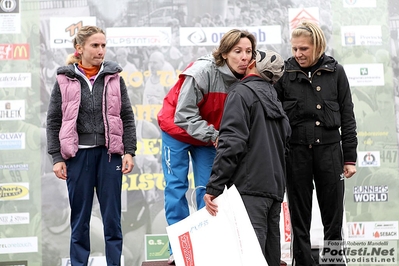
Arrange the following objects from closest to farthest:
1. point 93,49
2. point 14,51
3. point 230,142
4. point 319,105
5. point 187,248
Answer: point 230,142 → point 187,248 → point 319,105 → point 93,49 → point 14,51

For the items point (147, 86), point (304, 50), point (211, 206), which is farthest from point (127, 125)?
point (147, 86)

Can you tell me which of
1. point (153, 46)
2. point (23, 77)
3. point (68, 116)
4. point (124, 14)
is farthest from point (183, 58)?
point (68, 116)

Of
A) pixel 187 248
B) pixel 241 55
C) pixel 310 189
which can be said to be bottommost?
pixel 187 248

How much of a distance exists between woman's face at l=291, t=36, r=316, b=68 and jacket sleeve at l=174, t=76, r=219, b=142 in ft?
1.78

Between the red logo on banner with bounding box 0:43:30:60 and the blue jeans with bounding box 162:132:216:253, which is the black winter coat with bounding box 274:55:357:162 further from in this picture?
the red logo on banner with bounding box 0:43:30:60

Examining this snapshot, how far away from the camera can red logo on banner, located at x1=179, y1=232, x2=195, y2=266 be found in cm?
295

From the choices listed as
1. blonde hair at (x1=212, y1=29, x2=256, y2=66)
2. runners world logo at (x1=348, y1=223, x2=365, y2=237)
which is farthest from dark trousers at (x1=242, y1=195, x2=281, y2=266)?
runners world logo at (x1=348, y1=223, x2=365, y2=237)

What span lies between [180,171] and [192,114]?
402 millimetres

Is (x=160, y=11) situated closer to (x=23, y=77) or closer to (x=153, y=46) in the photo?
(x=153, y=46)

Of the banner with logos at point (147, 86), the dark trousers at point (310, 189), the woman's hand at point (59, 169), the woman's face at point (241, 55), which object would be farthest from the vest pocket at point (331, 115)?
the banner with logos at point (147, 86)

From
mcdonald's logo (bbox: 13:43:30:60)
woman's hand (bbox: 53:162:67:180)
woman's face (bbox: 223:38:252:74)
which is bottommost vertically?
woman's hand (bbox: 53:162:67:180)

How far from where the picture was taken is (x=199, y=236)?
294 centimetres

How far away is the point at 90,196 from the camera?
3.57 m

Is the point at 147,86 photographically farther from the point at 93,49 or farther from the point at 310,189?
the point at 310,189
